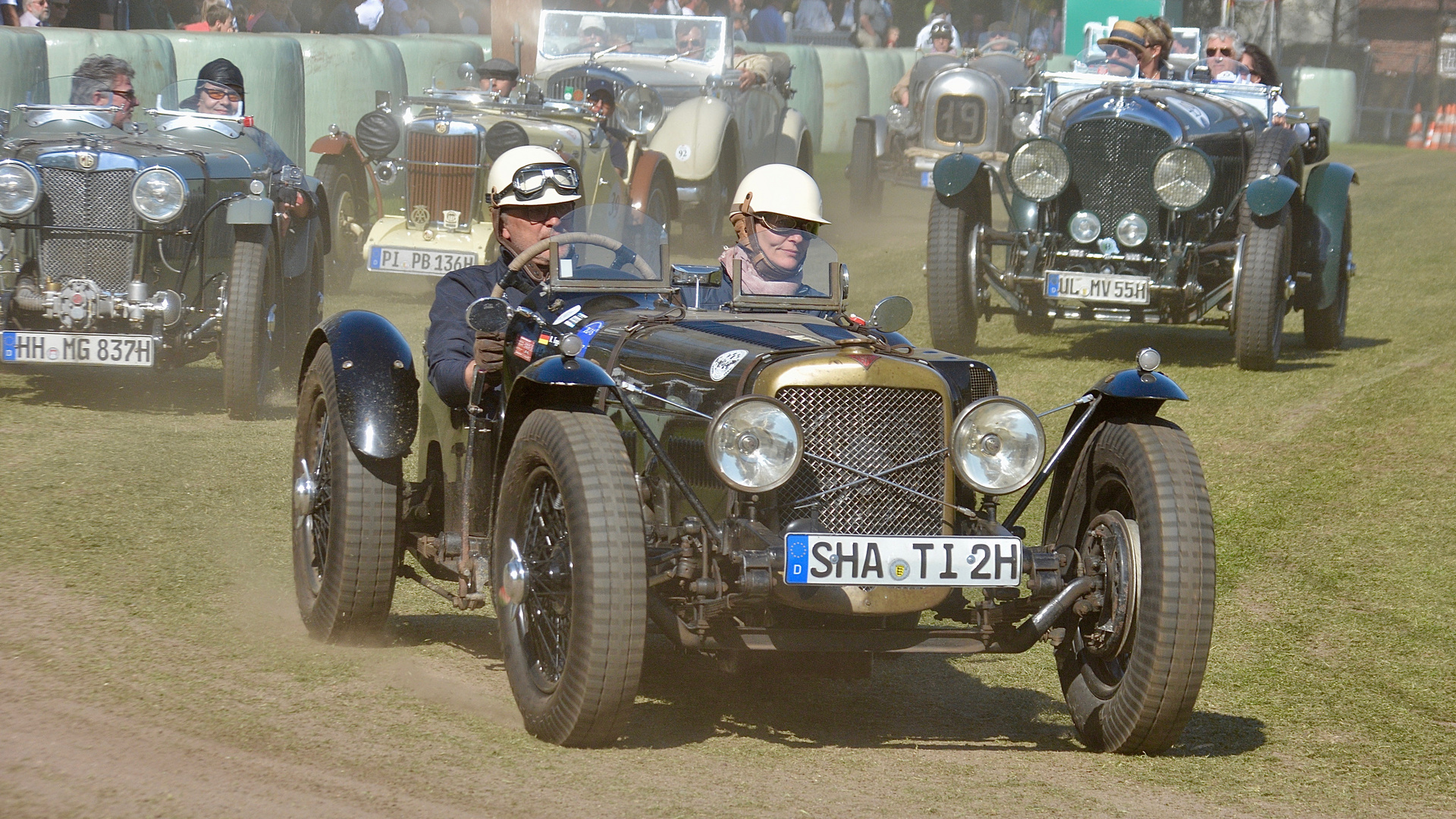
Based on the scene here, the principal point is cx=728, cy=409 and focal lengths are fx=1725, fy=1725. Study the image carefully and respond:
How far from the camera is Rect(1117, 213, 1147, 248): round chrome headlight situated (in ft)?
36.2

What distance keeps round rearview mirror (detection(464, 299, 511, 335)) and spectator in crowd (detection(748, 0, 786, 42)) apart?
23331 millimetres

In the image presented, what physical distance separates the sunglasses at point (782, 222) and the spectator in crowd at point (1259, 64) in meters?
8.42

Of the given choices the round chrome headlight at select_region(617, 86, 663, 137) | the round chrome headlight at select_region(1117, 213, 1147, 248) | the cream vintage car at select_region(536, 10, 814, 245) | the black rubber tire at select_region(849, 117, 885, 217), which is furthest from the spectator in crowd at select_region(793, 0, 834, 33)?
the round chrome headlight at select_region(1117, 213, 1147, 248)

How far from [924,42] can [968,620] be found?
65.7ft

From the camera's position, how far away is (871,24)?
3056cm

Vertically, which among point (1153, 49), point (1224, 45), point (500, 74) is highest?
point (1224, 45)

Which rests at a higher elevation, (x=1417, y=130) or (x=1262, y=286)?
(x=1417, y=130)

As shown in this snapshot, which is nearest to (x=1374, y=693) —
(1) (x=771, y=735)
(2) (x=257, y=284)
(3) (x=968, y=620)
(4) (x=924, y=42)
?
(3) (x=968, y=620)

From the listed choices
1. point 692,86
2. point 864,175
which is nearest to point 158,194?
point 692,86

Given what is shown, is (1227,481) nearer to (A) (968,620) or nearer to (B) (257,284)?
(A) (968,620)

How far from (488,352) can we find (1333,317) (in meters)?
8.27

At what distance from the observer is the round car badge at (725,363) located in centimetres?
445

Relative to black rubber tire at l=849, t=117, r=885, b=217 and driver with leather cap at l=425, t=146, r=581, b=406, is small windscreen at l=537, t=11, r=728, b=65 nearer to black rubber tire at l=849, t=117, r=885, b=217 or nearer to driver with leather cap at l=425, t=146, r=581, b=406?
black rubber tire at l=849, t=117, r=885, b=217

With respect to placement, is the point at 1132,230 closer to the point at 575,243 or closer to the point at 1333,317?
the point at 1333,317
